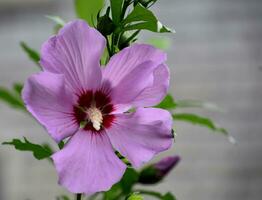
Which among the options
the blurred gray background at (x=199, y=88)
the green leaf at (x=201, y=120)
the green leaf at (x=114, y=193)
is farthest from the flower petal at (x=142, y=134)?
the blurred gray background at (x=199, y=88)

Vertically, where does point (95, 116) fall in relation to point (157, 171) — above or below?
above

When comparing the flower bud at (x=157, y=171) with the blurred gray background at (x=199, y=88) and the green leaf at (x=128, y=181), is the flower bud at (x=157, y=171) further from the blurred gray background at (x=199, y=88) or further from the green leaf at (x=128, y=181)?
the blurred gray background at (x=199, y=88)

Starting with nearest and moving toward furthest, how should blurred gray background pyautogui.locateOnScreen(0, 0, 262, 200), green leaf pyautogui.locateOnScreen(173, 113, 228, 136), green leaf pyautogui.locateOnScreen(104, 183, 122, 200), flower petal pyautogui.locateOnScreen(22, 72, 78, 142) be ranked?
flower petal pyautogui.locateOnScreen(22, 72, 78, 142), green leaf pyautogui.locateOnScreen(104, 183, 122, 200), green leaf pyautogui.locateOnScreen(173, 113, 228, 136), blurred gray background pyautogui.locateOnScreen(0, 0, 262, 200)

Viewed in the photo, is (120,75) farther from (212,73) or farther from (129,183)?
(212,73)

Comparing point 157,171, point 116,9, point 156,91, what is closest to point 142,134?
point 156,91

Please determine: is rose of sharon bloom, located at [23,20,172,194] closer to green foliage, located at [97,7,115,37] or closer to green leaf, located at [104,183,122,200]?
green foliage, located at [97,7,115,37]

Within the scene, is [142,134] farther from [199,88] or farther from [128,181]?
[199,88]

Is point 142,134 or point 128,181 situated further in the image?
point 128,181

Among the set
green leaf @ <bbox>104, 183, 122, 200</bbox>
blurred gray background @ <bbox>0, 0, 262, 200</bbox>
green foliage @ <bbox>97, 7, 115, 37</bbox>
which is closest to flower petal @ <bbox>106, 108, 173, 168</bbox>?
green foliage @ <bbox>97, 7, 115, 37</bbox>
